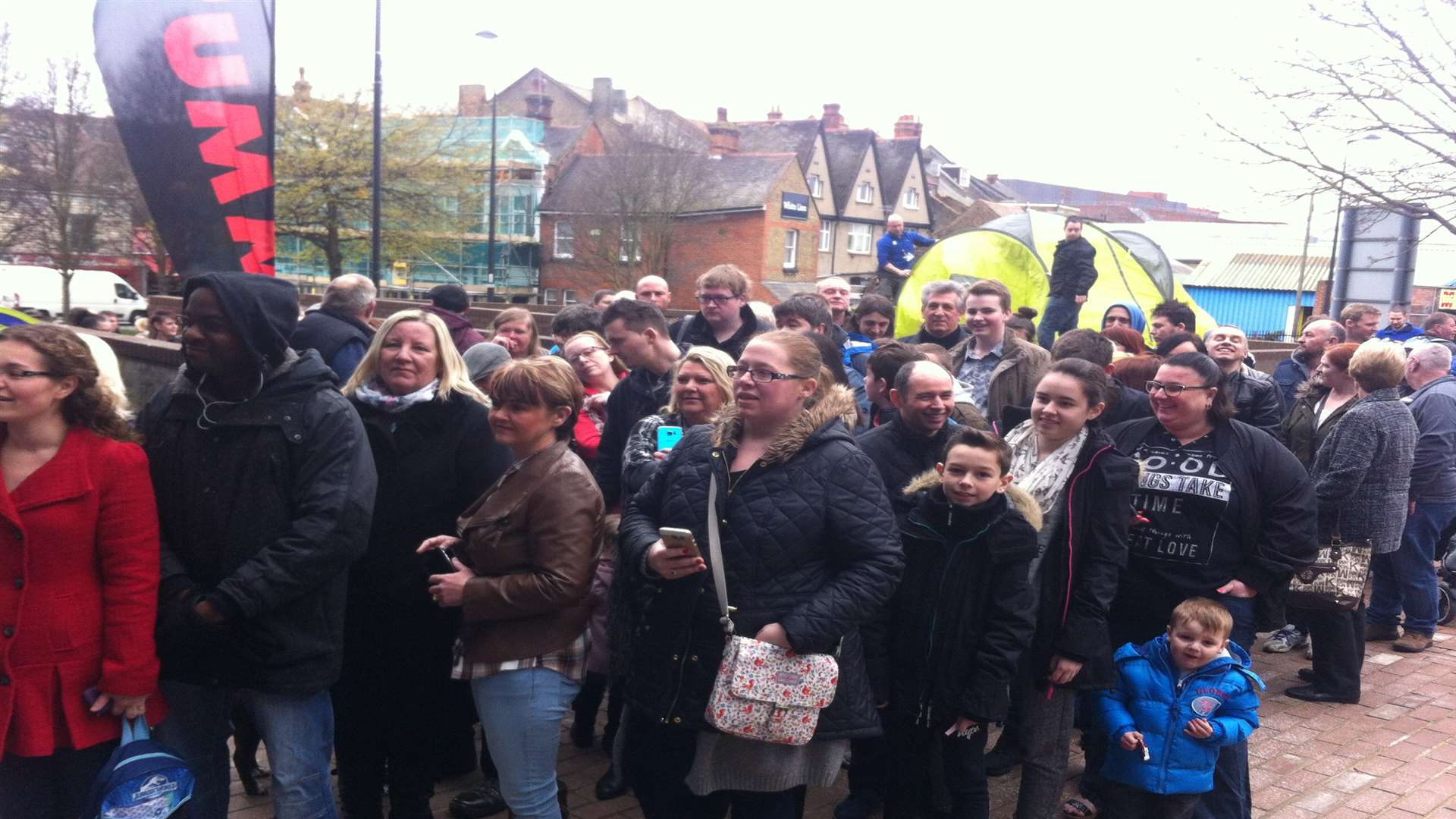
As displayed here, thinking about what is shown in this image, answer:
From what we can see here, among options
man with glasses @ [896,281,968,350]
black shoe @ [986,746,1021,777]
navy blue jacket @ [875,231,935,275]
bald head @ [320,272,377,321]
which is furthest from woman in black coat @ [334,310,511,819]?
navy blue jacket @ [875,231,935,275]

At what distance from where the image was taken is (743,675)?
2936mm

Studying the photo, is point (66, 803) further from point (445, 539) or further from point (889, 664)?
point (889, 664)

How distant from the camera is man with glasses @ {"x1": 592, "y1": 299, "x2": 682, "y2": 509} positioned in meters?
4.53

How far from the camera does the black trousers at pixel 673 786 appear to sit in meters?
3.18

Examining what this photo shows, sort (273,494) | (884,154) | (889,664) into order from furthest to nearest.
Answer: (884,154)
(889,664)
(273,494)

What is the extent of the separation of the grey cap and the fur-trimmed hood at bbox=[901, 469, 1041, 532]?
222 cm

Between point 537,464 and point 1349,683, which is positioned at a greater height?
point 537,464

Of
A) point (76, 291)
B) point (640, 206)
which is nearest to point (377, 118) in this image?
point (76, 291)

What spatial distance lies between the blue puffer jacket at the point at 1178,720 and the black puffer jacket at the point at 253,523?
278cm

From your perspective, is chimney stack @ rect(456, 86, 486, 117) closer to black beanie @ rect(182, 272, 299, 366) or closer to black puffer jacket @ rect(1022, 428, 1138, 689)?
black beanie @ rect(182, 272, 299, 366)

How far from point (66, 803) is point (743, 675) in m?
1.99

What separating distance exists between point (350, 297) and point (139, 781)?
312 cm

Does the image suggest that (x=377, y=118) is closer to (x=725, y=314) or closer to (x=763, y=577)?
(x=725, y=314)

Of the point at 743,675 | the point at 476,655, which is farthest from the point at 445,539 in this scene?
the point at 743,675
